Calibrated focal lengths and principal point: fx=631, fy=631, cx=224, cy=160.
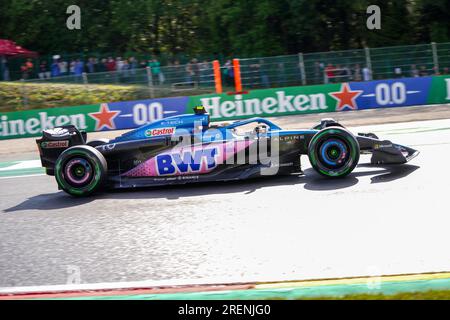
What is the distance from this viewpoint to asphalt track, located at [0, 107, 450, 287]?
5656mm

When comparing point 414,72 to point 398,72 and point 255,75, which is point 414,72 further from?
point 255,75

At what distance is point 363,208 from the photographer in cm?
718

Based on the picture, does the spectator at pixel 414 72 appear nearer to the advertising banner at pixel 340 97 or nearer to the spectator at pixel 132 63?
the advertising banner at pixel 340 97

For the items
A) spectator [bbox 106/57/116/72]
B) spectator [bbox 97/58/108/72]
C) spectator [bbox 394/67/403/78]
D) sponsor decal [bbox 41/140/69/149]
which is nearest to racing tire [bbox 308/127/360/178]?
sponsor decal [bbox 41/140/69/149]

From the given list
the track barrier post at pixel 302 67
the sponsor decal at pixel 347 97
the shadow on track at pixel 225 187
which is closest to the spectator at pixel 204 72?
the track barrier post at pixel 302 67

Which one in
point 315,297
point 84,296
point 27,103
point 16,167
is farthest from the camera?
point 27,103

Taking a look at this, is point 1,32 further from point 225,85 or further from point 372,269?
point 372,269

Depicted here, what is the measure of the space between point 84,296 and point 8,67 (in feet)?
74.0

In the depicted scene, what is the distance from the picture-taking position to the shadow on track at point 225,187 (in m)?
8.48

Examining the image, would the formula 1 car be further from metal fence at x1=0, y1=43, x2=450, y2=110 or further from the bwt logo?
metal fence at x1=0, y1=43, x2=450, y2=110

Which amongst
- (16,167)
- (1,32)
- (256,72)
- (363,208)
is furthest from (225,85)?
(1,32)

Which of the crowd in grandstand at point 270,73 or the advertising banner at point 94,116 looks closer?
the advertising banner at point 94,116

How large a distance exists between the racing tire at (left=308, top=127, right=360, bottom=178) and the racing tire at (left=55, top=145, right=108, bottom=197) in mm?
2912

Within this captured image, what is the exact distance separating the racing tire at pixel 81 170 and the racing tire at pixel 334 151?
9.55ft
